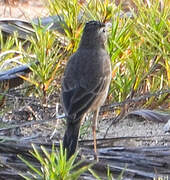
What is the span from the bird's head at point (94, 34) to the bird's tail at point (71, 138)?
1.09 m

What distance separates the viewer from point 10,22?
682cm

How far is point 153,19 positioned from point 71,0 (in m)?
0.83

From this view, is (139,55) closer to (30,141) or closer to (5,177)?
(30,141)

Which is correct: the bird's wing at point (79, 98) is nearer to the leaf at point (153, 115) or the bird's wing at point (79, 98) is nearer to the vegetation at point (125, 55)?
the vegetation at point (125, 55)

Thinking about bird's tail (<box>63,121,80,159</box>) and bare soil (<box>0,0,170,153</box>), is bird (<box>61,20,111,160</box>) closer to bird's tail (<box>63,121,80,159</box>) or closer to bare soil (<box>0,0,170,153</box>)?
bird's tail (<box>63,121,80,159</box>)

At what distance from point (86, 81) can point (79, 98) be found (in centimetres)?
27

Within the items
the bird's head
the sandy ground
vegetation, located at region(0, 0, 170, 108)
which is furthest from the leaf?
the sandy ground

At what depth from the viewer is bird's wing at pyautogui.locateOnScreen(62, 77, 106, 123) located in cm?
507

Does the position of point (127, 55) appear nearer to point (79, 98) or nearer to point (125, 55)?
point (125, 55)

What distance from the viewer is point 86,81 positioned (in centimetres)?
551

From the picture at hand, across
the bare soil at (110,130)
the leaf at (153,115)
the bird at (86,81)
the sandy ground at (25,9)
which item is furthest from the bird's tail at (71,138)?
the sandy ground at (25,9)

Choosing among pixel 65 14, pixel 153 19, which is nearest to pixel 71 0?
pixel 65 14

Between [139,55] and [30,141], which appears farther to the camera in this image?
[139,55]

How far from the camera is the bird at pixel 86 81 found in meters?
4.99
